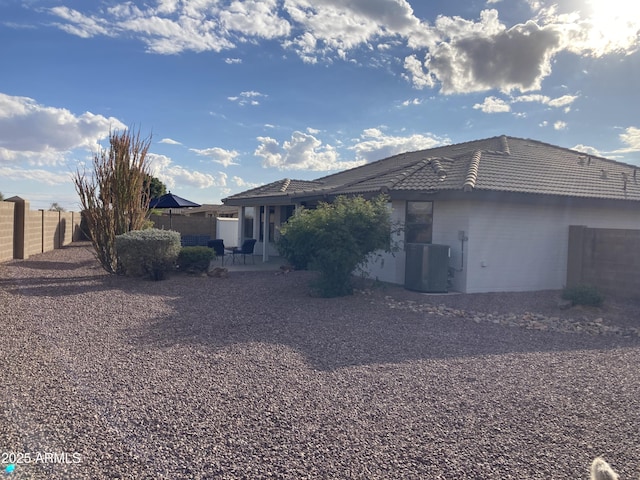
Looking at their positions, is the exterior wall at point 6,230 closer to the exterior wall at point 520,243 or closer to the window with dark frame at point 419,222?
the window with dark frame at point 419,222

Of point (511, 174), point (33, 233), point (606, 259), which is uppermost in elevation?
point (511, 174)

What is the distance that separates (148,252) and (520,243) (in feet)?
31.2

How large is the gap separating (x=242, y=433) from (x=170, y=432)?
1.95ft

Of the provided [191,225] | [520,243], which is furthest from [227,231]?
[520,243]

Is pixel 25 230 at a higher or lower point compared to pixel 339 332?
higher

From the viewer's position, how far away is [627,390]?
18.2ft

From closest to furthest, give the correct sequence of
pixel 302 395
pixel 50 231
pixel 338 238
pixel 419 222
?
pixel 302 395 → pixel 338 238 → pixel 419 222 → pixel 50 231

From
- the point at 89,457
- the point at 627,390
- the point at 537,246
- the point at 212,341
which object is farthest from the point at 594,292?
the point at 89,457

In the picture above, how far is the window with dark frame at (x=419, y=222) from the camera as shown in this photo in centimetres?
1291

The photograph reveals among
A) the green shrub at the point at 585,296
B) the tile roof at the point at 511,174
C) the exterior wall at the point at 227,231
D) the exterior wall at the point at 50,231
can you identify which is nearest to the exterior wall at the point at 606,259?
the tile roof at the point at 511,174

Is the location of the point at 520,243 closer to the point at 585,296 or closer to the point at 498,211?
the point at 498,211

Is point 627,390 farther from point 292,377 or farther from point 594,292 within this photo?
point 594,292

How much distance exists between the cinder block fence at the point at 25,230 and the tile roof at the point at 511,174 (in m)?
8.67

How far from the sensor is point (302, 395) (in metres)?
5.00
